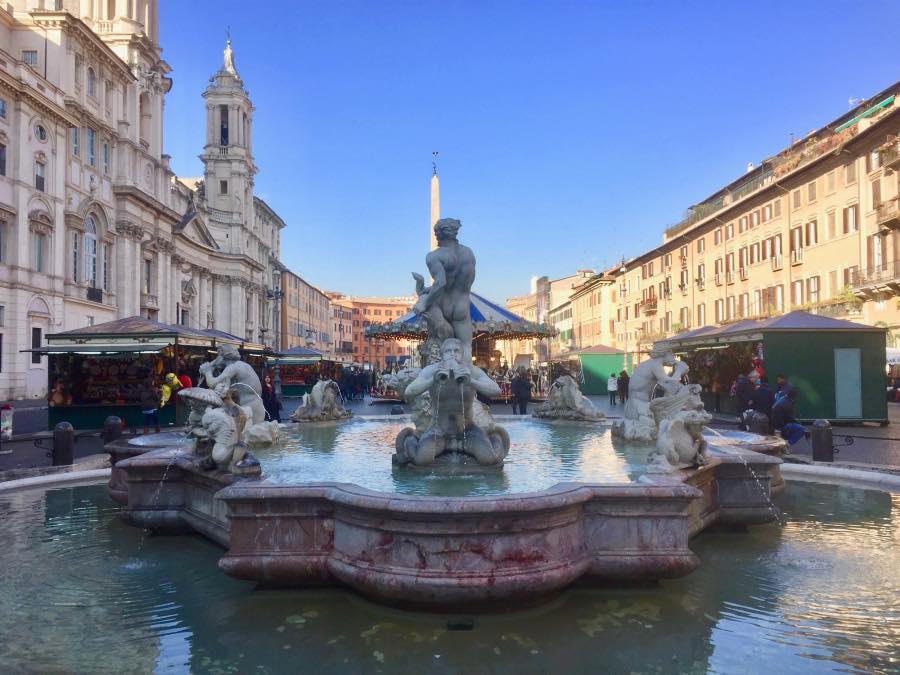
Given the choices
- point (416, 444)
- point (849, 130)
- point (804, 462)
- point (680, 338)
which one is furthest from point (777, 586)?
point (849, 130)

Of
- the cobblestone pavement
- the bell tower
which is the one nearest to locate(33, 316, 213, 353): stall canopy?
the cobblestone pavement

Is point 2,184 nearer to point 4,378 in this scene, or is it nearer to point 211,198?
point 4,378

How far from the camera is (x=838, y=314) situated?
30.9 meters

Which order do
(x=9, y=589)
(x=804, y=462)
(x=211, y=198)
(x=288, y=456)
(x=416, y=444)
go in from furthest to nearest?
1. (x=211, y=198)
2. (x=804, y=462)
3. (x=288, y=456)
4. (x=416, y=444)
5. (x=9, y=589)

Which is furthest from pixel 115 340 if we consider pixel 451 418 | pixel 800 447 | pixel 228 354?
pixel 800 447

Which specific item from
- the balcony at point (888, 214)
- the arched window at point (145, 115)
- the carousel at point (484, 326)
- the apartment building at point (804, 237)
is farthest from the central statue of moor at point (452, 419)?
the arched window at point (145, 115)

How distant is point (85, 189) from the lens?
3684 cm

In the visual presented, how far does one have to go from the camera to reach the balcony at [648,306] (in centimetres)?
5259

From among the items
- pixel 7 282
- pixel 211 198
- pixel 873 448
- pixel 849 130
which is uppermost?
pixel 211 198

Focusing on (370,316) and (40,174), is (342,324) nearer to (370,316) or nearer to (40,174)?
(370,316)

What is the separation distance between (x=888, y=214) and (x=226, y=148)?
192 feet

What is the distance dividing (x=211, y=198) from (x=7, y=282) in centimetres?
4133

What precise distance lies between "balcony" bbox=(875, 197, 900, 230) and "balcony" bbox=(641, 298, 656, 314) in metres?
24.5

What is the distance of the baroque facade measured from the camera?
30.0 m
